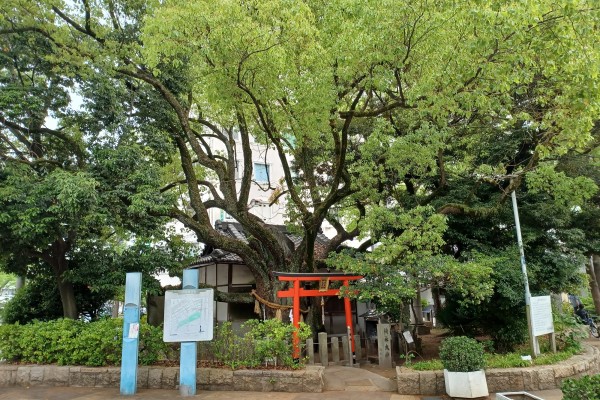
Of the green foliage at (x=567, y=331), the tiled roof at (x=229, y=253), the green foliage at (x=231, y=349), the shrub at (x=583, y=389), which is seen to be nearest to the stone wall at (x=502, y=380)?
the green foliage at (x=567, y=331)

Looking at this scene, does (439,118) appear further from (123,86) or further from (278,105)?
(123,86)

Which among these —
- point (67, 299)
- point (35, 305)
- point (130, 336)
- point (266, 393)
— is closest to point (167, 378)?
point (130, 336)

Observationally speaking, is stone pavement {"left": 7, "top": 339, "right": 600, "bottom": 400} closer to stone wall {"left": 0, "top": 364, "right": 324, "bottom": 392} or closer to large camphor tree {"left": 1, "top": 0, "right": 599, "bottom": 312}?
stone wall {"left": 0, "top": 364, "right": 324, "bottom": 392}

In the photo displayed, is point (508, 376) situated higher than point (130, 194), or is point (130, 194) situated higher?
point (130, 194)

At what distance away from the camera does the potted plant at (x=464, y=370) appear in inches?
287

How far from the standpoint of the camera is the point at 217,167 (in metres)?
12.5

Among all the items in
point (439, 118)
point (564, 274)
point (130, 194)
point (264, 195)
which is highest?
point (264, 195)

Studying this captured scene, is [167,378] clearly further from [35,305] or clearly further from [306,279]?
[35,305]

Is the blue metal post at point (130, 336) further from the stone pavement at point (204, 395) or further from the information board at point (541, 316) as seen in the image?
the information board at point (541, 316)

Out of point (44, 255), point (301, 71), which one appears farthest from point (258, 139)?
point (44, 255)

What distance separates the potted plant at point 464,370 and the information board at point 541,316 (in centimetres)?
225

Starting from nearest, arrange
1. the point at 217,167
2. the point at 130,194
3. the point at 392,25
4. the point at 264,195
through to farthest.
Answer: the point at 392,25, the point at 130,194, the point at 217,167, the point at 264,195

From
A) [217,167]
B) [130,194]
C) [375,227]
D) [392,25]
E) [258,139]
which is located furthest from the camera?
[258,139]

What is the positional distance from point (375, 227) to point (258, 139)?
18.5ft
